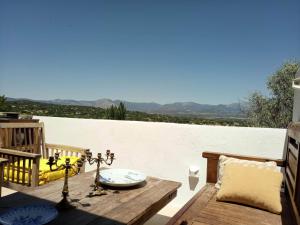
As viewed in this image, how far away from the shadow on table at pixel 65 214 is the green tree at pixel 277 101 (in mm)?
9923

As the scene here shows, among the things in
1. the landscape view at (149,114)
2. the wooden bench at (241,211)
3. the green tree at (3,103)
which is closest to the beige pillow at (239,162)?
the landscape view at (149,114)

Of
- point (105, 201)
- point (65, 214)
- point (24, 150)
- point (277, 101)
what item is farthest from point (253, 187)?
point (277, 101)

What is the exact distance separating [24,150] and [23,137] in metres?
0.19

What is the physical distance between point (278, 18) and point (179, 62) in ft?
29.7

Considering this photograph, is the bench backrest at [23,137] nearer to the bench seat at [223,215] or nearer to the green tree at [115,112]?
the bench seat at [223,215]

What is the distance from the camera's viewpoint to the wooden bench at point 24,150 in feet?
9.11

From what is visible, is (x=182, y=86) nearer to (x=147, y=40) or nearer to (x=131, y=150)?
(x=147, y=40)

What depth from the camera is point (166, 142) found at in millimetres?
3574

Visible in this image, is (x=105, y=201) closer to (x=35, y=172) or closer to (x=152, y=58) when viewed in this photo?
(x=35, y=172)

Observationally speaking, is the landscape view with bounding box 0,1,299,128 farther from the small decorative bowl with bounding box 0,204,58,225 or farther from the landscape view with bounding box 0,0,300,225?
the small decorative bowl with bounding box 0,204,58,225

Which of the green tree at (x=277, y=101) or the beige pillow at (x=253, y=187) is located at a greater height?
the green tree at (x=277, y=101)

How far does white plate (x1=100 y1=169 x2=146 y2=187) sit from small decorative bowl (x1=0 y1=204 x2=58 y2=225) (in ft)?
2.16

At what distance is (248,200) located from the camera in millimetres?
2377

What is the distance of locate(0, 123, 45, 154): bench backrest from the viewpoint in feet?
11.8
